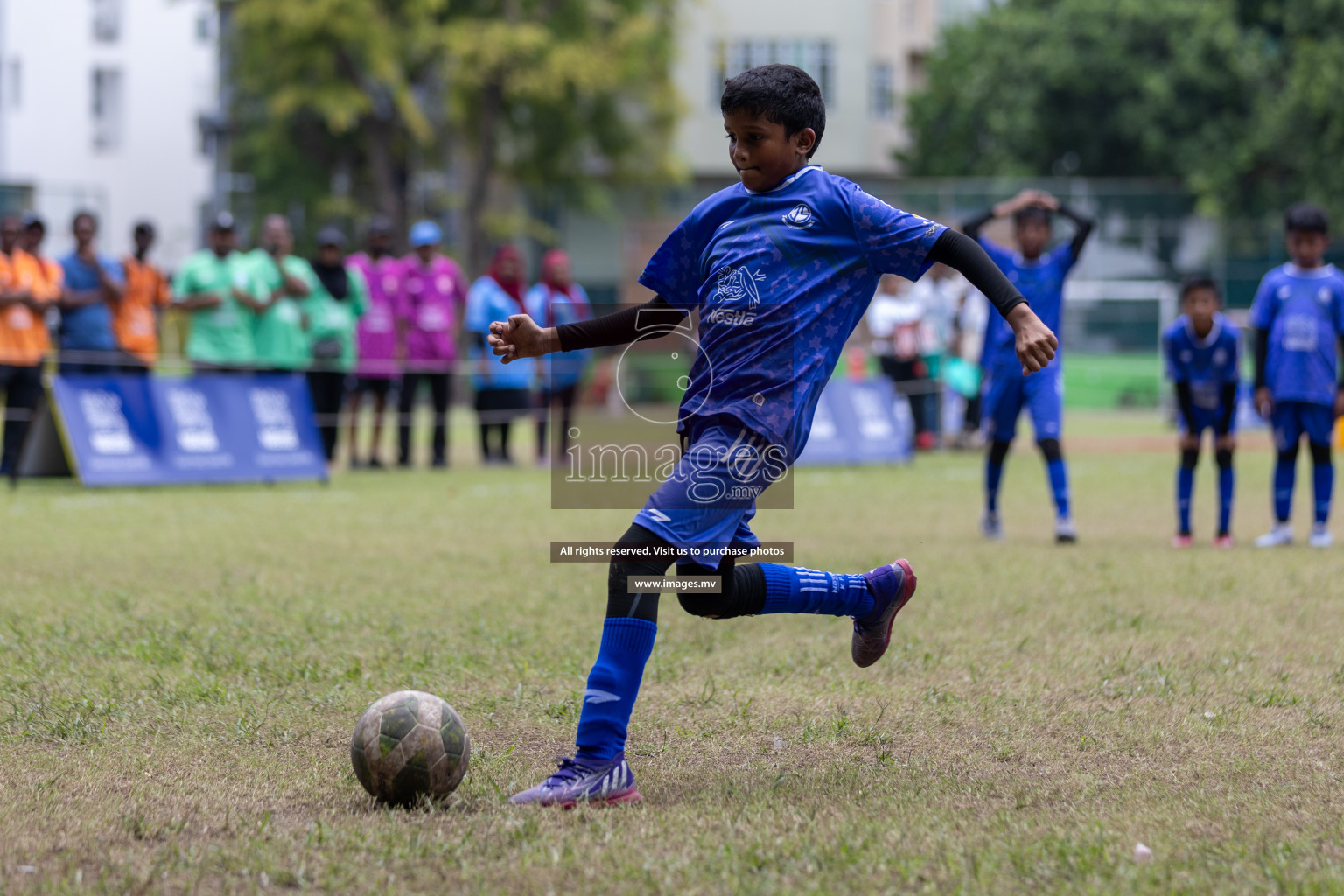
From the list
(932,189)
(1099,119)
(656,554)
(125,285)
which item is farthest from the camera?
(1099,119)

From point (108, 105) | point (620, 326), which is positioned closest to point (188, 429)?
point (620, 326)

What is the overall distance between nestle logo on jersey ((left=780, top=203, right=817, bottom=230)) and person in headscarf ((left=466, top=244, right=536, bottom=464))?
1151 cm

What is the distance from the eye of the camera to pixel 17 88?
161ft

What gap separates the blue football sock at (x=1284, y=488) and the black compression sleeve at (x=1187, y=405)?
1.95 feet

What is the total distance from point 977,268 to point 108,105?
173 ft

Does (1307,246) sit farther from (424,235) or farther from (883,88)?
(883,88)

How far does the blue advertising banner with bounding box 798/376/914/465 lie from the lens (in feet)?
54.9

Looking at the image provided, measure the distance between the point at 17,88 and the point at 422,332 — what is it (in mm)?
39179

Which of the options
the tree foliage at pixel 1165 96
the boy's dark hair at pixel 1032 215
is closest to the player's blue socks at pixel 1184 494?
Answer: the boy's dark hair at pixel 1032 215

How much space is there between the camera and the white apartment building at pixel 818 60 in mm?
48312

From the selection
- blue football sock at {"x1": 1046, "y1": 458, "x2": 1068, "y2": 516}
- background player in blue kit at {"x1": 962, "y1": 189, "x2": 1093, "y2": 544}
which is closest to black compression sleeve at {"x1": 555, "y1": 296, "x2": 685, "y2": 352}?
background player in blue kit at {"x1": 962, "y1": 189, "x2": 1093, "y2": 544}

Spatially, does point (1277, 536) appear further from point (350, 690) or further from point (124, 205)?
point (124, 205)

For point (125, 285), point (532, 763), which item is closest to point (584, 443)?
point (532, 763)

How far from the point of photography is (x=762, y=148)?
4293mm
